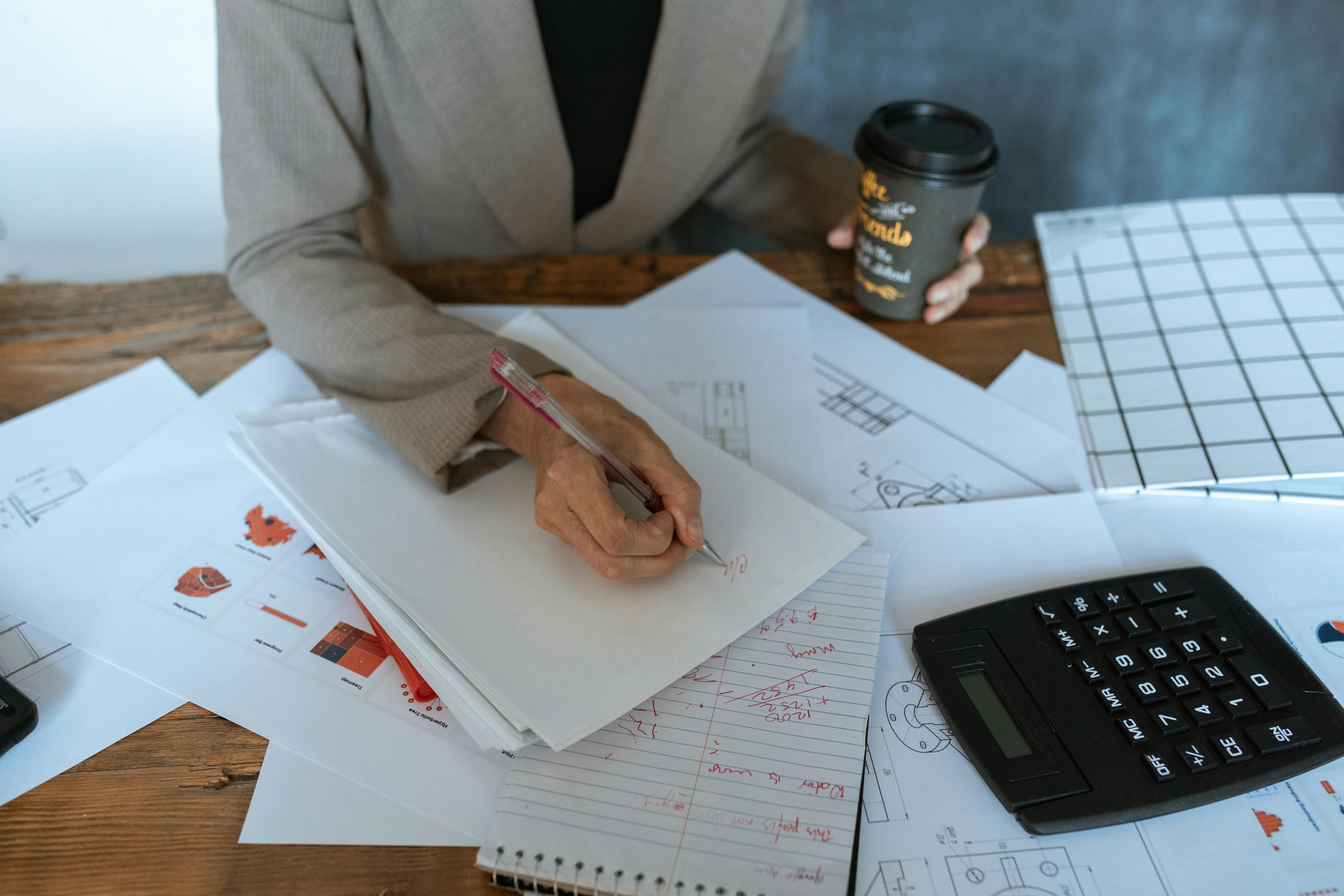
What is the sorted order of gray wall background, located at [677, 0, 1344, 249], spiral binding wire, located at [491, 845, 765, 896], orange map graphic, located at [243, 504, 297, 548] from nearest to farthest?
spiral binding wire, located at [491, 845, 765, 896] → orange map graphic, located at [243, 504, 297, 548] → gray wall background, located at [677, 0, 1344, 249]

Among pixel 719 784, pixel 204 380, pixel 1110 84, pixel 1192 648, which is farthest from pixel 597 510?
pixel 1110 84

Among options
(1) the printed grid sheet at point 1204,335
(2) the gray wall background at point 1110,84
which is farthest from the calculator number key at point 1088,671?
(2) the gray wall background at point 1110,84

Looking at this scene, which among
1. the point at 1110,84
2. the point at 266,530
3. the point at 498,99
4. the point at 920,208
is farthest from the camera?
the point at 1110,84

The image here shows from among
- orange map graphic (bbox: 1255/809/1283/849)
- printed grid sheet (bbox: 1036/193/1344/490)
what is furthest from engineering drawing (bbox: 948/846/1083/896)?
printed grid sheet (bbox: 1036/193/1344/490)

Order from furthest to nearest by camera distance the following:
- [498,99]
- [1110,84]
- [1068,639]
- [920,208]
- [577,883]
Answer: [1110,84] < [498,99] < [920,208] < [1068,639] < [577,883]

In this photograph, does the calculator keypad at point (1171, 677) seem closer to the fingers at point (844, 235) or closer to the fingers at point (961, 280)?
the fingers at point (961, 280)

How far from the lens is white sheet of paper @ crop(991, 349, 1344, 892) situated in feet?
1.49

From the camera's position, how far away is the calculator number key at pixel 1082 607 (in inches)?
21.8

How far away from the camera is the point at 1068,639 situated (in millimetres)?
540

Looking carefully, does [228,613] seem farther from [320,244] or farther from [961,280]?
[961,280]

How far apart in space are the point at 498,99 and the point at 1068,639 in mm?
749

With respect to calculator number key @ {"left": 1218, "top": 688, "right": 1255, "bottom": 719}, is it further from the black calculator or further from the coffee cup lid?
the coffee cup lid

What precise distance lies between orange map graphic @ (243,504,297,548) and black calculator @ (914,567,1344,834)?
0.48 m

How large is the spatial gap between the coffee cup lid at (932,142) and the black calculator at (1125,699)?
38 cm
